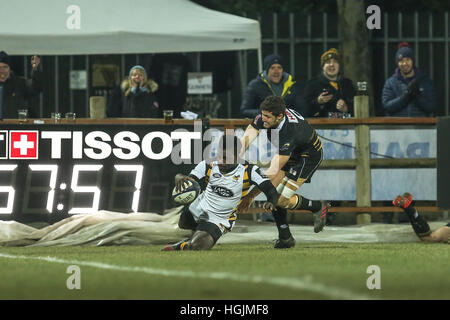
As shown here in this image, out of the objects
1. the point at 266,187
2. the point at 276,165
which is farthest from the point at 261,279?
the point at 276,165

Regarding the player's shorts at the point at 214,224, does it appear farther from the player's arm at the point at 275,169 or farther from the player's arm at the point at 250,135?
the player's arm at the point at 250,135

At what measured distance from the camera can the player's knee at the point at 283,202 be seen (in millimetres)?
14688

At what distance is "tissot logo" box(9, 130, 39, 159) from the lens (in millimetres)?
15570

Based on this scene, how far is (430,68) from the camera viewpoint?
76.2 feet

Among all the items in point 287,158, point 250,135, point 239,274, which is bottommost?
A: point 239,274

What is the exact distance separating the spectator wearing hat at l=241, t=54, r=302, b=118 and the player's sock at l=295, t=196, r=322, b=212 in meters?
2.65

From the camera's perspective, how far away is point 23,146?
15.6 metres

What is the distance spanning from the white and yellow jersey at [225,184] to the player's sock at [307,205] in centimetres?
107

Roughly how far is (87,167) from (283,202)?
102 inches

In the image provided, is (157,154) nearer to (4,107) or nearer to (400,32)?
(4,107)

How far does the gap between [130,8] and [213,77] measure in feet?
11.9

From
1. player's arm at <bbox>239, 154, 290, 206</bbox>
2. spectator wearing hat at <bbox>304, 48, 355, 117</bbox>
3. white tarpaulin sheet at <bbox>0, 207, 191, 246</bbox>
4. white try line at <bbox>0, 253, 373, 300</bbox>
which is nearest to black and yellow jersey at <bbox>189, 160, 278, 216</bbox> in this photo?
player's arm at <bbox>239, 154, 290, 206</bbox>

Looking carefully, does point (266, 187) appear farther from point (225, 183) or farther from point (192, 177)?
point (192, 177)

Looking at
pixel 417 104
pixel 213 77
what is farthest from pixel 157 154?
pixel 213 77
